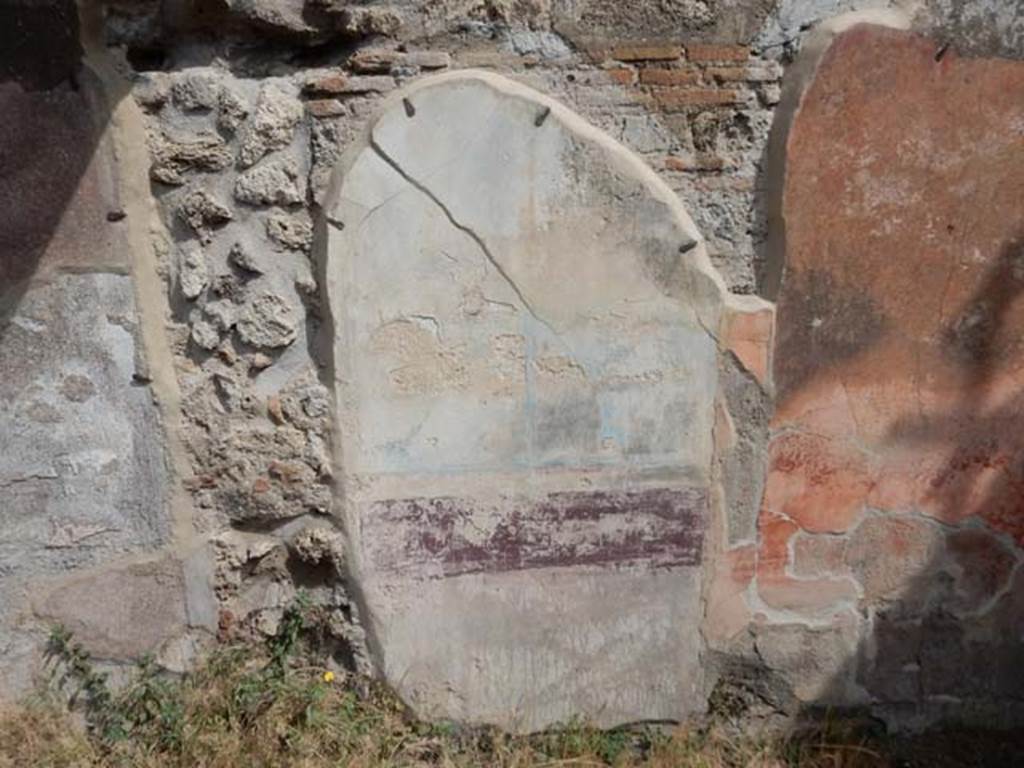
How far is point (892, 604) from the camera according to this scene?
2.39 meters

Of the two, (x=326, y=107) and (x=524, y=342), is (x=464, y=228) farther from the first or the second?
(x=326, y=107)

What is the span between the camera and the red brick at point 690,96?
212 cm

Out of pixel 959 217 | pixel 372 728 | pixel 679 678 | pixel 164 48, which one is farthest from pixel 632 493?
pixel 164 48

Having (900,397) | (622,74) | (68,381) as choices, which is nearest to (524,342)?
(622,74)

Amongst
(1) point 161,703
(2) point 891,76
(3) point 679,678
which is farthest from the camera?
(3) point 679,678

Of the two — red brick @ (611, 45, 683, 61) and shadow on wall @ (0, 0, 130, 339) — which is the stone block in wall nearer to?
shadow on wall @ (0, 0, 130, 339)

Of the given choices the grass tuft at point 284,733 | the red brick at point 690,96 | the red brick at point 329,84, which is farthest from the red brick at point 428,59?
the grass tuft at point 284,733

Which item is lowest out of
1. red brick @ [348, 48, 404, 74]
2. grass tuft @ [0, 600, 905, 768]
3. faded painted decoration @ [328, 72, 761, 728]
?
grass tuft @ [0, 600, 905, 768]

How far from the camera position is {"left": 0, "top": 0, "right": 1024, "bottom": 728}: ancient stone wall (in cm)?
208

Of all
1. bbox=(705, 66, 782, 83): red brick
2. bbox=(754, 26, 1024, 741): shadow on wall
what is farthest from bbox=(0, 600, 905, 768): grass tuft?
bbox=(705, 66, 782, 83): red brick

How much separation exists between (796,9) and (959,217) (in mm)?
616

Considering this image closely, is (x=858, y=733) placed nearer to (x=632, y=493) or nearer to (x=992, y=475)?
(x=992, y=475)

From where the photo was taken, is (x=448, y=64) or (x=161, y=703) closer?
(x=448, y=64)

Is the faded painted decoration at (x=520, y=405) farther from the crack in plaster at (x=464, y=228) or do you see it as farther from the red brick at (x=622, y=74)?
the red brick at (x=622, y=74)
